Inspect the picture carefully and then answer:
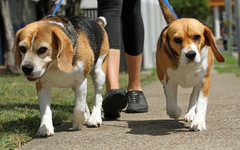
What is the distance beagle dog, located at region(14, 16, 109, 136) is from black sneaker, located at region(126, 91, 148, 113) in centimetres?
69

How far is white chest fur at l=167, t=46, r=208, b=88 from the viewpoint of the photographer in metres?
3.53

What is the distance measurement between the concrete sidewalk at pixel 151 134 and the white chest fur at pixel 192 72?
406mm

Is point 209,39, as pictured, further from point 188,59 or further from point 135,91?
point 135,91

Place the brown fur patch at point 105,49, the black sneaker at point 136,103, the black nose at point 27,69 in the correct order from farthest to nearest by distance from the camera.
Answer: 1. the black sneaker at point 136,103
2. the brown fur patch at point 105,49
3. the black nose at point 27,69

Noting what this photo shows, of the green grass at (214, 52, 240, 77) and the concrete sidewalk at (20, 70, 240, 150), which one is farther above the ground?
the concrete sidewalk at (20, 70, 240, 150)

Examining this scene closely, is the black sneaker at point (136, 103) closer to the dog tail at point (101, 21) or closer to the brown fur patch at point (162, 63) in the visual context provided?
the brown fur patch at point (162, 63)

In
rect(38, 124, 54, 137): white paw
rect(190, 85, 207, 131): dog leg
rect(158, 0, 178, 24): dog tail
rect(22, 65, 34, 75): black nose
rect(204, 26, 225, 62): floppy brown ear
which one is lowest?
rect(38, 124, 54, 137): white paw

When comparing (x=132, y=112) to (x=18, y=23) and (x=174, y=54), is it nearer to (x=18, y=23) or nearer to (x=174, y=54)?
(x=174, y=54)

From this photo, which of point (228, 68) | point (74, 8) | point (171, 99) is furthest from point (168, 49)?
point (228, 68)

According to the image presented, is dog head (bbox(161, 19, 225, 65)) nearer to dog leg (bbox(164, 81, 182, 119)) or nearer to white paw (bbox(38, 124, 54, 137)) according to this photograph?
dog leg (bbox(164, 81, 182, 119))

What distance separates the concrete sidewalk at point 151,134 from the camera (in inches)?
115

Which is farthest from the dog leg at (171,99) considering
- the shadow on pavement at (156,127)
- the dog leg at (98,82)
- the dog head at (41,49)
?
the dog head at (41,49)

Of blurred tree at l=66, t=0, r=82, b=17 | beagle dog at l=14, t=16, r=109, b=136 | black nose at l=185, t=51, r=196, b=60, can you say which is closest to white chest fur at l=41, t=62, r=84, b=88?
beagle dog at l=14, t=16, r=109, b=136

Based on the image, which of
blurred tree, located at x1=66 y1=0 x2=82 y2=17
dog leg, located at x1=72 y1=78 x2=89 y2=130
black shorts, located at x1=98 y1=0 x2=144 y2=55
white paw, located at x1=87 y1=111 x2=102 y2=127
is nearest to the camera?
dog leg, located at x1=72 y1=78 x2=89 y2=130
